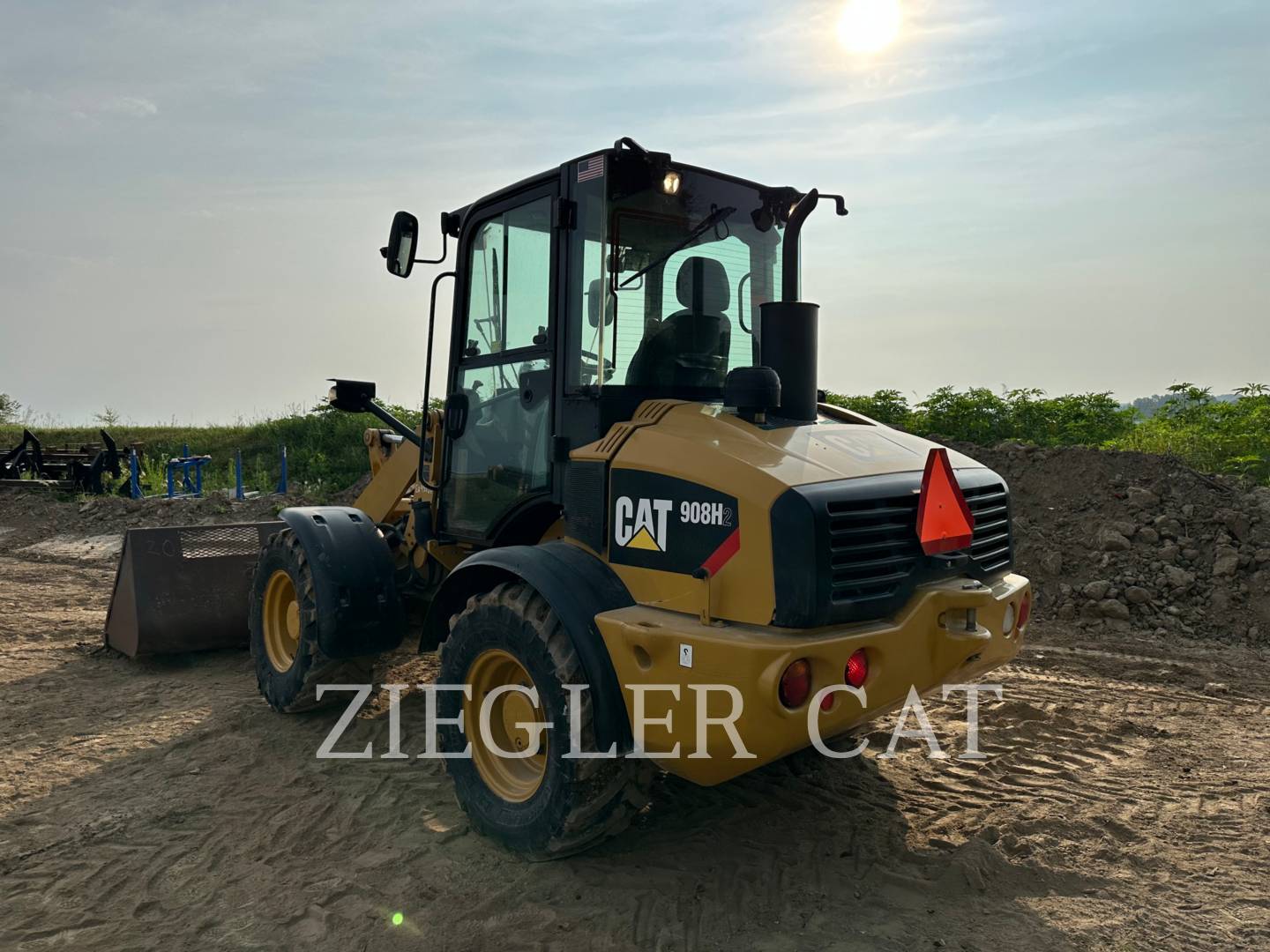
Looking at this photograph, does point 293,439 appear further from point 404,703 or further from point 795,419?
point 795,419

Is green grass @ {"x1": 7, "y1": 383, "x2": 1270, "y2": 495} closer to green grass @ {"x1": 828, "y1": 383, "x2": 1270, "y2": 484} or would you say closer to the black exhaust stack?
green grass @ {"x1": 828, "y1": 383, "x2": 1270, "y2": 484}

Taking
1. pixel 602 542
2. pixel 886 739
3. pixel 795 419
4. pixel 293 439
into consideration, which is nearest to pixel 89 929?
pixel 602 542

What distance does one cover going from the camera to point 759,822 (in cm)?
388

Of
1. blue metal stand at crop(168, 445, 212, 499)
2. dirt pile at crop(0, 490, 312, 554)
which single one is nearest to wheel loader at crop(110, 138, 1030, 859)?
dirt pile at crop(0, 490, 312, 554)

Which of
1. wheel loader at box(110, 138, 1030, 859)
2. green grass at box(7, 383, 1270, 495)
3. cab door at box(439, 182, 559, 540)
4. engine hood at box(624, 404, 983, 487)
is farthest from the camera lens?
green grass at box(7, 383, 1270, 495)

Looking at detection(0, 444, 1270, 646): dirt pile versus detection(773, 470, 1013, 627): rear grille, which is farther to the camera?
detection(0, 444, 1270, 646): dirt pile

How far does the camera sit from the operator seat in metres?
3.94

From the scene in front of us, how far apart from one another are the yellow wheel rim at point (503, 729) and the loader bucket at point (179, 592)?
3194 millimetres

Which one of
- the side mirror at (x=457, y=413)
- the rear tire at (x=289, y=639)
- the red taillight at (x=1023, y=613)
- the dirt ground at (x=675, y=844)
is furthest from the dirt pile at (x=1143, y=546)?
the rear tire at (x=289, y=639)

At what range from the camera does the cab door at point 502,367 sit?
4.12 m

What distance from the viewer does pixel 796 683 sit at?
300cm

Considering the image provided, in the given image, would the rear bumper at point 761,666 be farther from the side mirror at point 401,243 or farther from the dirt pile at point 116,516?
the dirt pile at point 116,516

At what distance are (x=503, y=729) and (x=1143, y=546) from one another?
634 cm

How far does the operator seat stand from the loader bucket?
374 centimetres
